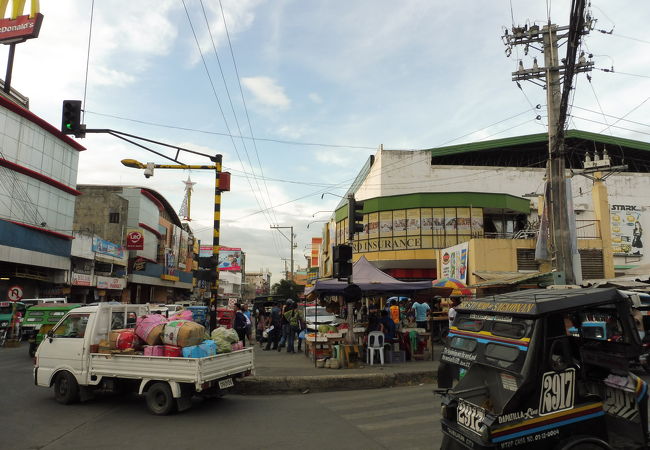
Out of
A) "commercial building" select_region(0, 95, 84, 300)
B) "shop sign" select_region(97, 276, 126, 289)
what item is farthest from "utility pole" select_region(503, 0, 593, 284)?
"shop sign" select_region(97, 276, 126, 289)

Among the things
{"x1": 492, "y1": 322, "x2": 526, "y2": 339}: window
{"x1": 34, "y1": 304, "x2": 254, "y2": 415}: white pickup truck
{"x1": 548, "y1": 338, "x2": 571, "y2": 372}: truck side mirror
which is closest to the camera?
{"x1": 548, "y1": 338, "x2": 571, "y2": 372}: truck side mirror

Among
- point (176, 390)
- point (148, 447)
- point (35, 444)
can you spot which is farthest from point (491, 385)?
point (35, 444)

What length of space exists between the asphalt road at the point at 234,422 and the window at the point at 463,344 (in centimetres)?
164

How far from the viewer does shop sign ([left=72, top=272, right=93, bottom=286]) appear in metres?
32.0

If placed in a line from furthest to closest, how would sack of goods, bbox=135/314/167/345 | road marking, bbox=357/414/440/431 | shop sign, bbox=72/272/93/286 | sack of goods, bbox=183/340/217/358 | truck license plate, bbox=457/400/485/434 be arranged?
shop sign, bbox=72/272/93/286, sack of goods, bbox=135/314/167/345, sack of goods, bbox=183/340/217/358, road marking, bbox=357/414/440/431, truck license plate, bbox=457/400/485/434

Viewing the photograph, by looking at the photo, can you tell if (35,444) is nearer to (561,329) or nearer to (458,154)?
(561,329)

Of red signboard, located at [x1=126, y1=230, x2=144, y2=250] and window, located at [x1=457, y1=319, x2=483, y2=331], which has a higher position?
red signboard, located at [x1=126, y1=230, x2=144, y2=250]

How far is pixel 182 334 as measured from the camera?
7.69 metres

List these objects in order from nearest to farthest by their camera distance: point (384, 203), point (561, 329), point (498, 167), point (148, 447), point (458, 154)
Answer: point (561, 329) < point (148, 447) < point (384, 203) < point (498, 167) < point (458, 154)

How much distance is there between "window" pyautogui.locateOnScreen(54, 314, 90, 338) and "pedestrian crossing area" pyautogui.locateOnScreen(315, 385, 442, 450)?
15.4 ft

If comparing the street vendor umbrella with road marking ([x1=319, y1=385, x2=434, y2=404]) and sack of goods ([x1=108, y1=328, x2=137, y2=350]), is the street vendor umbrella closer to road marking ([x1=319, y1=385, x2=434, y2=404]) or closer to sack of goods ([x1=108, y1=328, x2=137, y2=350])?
road marking ([x1=319, y1=385, x2=434, y2=404])

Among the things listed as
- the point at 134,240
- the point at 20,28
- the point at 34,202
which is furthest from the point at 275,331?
the point at 134,240

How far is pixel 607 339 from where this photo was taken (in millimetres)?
4648

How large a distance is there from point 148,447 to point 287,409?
2.75 meters
